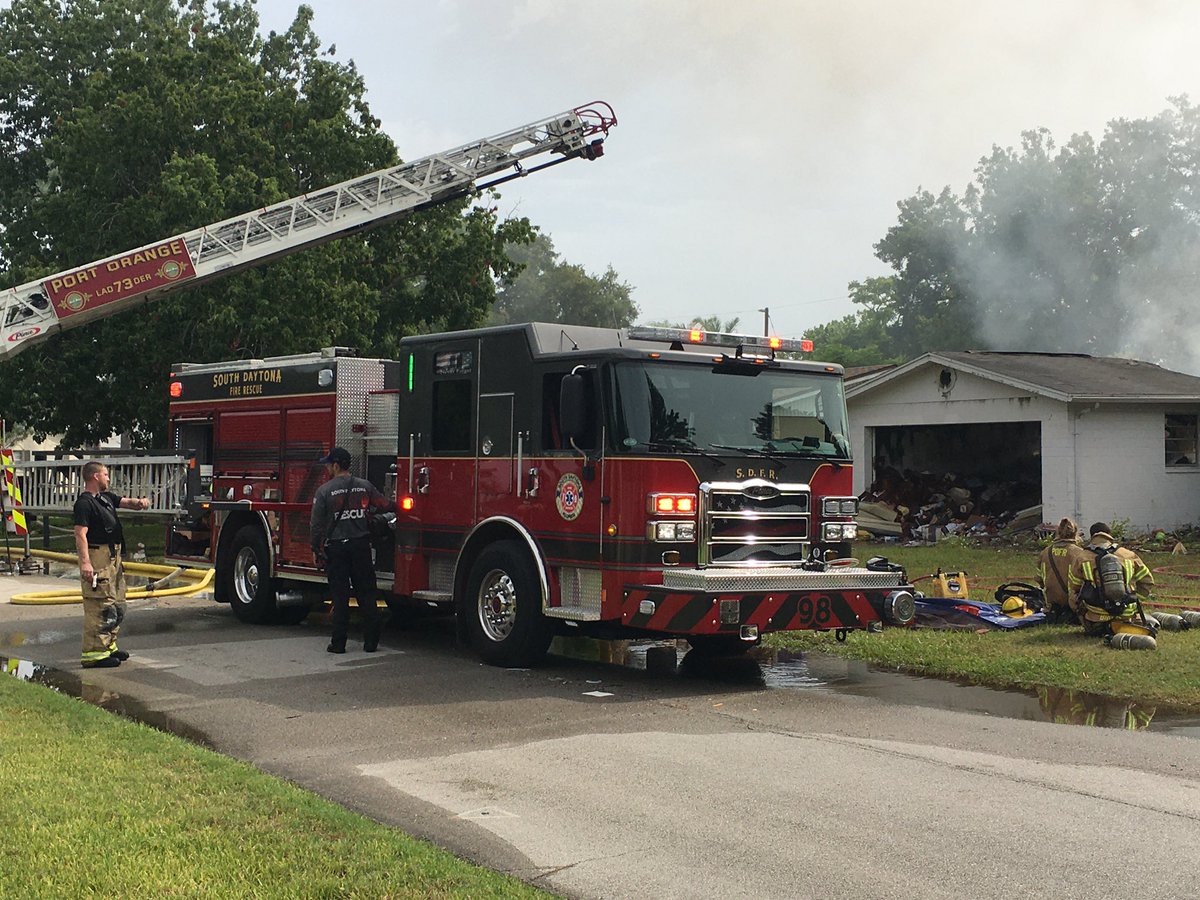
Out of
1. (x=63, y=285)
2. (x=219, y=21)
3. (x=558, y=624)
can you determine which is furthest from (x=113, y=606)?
(x=219, y=21)

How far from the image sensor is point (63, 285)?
20094 mm

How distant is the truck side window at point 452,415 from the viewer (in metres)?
10.8

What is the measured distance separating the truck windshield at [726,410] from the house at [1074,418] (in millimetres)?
13024

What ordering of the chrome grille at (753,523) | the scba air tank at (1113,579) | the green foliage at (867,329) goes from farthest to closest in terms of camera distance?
the green foliage at (867,329), the scba air tank at (1113,579), the chrome grille at (753,523)

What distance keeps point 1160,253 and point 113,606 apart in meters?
53.0

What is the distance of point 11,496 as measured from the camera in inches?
729

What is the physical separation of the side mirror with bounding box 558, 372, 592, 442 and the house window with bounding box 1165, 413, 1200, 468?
17.5m

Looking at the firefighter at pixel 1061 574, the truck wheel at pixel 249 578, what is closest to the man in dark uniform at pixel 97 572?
the truck wheel at pixel 249 578

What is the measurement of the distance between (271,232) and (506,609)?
1302 cm

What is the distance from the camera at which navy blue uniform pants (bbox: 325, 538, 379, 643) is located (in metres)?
11.0

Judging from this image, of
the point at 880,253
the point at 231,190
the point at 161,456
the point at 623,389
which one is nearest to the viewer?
the point at 623,389

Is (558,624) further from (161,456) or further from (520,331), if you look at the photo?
(161,456)

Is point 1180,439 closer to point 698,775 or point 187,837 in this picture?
point 698,775

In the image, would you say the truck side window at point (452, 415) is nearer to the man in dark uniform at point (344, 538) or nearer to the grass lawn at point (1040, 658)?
the man in dark uniform at point (344, 538)
